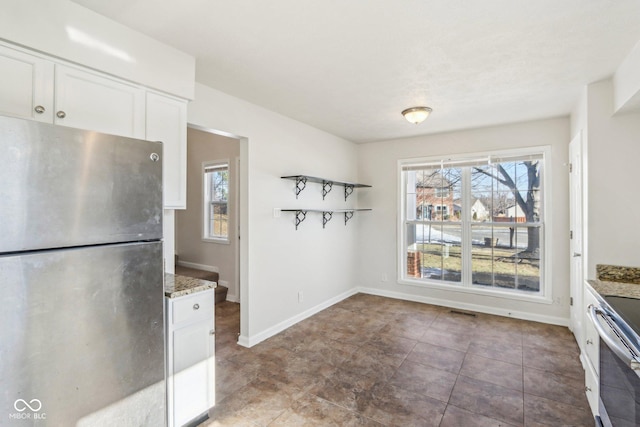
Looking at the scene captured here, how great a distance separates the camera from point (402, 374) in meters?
2.62

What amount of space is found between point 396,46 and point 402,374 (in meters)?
2.53

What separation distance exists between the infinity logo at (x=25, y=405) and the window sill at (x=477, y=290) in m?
4.25

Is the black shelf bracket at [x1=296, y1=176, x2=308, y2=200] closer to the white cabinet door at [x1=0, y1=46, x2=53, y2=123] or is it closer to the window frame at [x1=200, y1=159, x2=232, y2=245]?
the window frame at [x1=200, y1=159, x2=232, y2=245]

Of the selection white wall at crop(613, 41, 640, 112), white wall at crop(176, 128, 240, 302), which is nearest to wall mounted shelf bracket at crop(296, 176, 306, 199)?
white wall at crop(176, 128, 240, 302)

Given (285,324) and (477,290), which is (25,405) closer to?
(285,324)

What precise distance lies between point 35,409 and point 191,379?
0.85 m

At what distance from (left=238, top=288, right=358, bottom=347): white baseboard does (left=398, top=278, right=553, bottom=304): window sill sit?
1.05 m

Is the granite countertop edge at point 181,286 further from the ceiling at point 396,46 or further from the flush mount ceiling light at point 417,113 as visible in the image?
the flush mount ceiling light at point 417,113

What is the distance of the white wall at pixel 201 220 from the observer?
186 inches

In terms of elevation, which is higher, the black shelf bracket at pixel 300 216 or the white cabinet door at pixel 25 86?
the white cabinet door at pixel 25 86

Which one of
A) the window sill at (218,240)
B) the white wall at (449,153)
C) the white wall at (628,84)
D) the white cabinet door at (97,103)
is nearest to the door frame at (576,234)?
the white wall at (449,153)

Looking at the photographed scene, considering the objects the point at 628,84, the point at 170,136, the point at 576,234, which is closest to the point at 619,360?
the point at 628,84

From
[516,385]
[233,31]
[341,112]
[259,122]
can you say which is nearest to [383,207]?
[341,112]

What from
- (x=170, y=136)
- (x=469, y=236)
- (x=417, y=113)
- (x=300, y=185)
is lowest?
(x=469, y=236)
